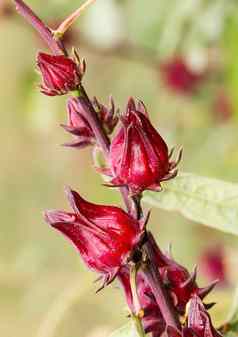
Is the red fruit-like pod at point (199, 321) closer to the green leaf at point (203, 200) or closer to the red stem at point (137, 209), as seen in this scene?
the red stem at point (137, 209)

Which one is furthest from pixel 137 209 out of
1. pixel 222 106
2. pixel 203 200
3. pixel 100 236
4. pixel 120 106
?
pixel 120 106

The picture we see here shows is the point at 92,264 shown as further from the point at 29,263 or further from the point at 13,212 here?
the point at 13,212

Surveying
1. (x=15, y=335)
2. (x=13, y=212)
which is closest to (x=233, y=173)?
(x=15, y=335)

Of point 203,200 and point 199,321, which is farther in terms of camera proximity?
point 203,200

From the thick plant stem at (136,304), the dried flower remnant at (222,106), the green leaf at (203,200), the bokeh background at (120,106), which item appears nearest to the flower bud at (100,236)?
the thick plant stem at (136,304)

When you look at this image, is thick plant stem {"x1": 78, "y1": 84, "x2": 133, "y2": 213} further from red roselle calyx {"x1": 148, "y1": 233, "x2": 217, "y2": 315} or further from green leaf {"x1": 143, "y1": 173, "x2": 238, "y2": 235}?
green leaf {"x1": 143, "y1": 173, "x2": 238, "y2": 235}

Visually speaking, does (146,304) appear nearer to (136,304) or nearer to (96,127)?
(136,304)
